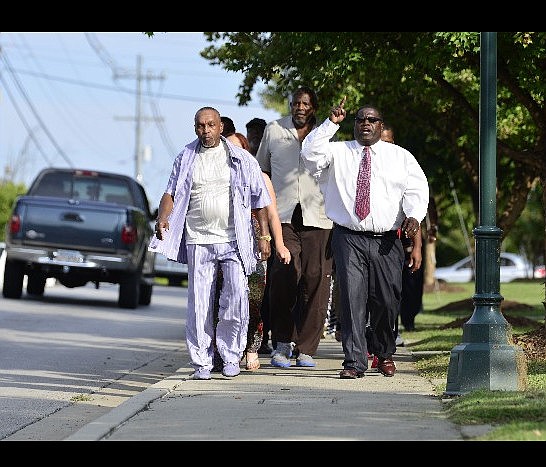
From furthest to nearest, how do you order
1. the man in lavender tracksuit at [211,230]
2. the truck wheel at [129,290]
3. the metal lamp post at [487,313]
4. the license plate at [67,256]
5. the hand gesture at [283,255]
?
1. the truck wheel at [129,290]
2. the license plate at [67,256]
3. the hand gesture at [283,255]
4. the man in lavender tracksuit at [211,230]
5. the metal lamp post at [487,313]

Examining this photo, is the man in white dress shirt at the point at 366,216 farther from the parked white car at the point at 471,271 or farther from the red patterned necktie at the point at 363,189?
the parked white car at the point at 471,271

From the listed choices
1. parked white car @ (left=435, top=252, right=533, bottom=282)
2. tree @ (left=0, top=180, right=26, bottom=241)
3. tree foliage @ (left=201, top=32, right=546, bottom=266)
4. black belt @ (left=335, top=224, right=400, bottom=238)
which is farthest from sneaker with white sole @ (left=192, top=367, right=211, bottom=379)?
parked white car @ (left=435, top=252, right=533, bottom=282)

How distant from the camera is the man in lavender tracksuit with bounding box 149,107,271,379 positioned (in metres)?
10.9

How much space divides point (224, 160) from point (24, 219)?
38.3ft

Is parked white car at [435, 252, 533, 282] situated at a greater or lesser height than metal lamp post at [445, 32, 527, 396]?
greater

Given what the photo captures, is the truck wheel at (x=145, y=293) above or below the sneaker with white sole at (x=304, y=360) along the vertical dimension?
above

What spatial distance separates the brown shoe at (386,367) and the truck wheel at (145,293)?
13283mm

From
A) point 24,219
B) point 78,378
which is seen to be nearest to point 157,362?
point 78,378

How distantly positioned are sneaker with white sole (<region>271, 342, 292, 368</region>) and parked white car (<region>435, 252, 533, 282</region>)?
43.3 m

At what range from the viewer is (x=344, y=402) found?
29.1 feet

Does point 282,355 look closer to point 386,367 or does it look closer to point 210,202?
point 386,367

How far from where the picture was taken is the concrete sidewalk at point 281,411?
736cm

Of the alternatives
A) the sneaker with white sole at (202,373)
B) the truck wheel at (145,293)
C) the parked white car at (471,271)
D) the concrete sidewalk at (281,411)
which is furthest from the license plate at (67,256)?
the parked white car at (471,271)

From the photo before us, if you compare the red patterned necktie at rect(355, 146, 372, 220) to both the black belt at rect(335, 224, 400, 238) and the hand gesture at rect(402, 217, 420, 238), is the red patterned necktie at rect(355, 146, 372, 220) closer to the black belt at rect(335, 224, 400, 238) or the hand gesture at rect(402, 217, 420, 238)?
the black belt at rect(335, 224, 400, 238)
